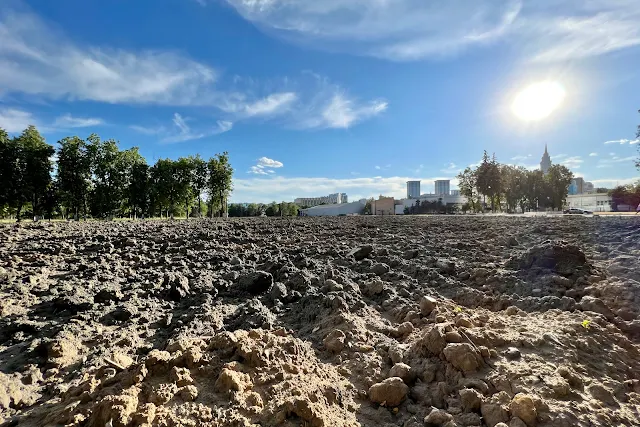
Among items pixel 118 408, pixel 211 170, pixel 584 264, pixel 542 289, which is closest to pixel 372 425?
pixel 118 408

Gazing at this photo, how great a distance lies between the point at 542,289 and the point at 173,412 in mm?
5967

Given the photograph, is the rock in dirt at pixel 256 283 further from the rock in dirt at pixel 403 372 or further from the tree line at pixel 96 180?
the tree line at pixel 96 180

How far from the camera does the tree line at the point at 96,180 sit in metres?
39.4

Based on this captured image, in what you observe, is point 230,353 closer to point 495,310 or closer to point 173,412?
point 173,412

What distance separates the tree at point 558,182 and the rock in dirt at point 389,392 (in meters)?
83.9

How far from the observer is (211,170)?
6150cm

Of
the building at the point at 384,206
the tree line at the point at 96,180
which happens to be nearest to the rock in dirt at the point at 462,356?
the tree line at the point at 96,180

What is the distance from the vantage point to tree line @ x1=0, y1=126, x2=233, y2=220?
39438 millimetres

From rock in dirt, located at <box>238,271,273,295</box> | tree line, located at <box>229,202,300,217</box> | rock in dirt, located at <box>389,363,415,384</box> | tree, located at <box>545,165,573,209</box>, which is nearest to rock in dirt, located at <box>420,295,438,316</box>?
rock in dirt, located at <box>389,363,415,384</box>

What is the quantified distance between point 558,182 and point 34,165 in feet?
293

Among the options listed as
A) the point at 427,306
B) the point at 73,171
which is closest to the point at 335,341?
the point at 427,306

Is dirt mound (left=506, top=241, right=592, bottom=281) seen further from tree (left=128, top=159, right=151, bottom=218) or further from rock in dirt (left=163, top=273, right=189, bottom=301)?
tree (left=128, top=159, right=151, bottom=218)

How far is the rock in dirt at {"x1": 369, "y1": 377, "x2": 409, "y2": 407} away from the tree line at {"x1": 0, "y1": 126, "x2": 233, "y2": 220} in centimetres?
4711

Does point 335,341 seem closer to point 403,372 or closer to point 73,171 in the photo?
point 403,372
